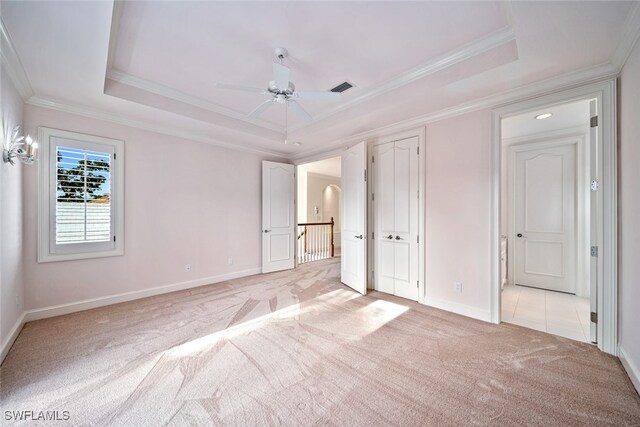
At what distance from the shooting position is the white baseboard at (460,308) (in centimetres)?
307

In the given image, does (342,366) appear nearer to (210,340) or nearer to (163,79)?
(210,340)

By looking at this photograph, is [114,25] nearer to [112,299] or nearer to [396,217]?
[112,299]

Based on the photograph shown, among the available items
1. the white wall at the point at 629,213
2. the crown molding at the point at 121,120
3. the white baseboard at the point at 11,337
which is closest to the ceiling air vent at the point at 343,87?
the white wall at the point at 629,213

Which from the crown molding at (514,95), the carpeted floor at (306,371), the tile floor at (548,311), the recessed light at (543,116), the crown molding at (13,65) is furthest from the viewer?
the recessed light at (543,116)

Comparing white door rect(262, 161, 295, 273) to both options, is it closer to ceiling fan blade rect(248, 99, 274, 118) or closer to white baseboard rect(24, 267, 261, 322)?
white baseboard rect(24, 267, 261, 322)

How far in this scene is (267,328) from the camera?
2867mm

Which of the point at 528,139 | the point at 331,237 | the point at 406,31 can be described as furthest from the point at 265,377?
the point at 331,237

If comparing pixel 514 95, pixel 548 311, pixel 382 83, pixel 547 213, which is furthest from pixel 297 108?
pixel 547 213

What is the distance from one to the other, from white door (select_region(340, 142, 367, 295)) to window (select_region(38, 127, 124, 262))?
3.40 m

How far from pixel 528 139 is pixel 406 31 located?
354cm

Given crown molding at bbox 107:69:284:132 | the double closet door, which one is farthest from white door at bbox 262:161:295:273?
the double closet door

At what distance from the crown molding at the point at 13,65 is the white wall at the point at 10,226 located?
0.06 metres

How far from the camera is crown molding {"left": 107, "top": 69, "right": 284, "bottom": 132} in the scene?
116 inches

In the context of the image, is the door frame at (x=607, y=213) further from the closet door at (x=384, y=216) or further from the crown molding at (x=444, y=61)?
the closet door at (x=384, y=216)
